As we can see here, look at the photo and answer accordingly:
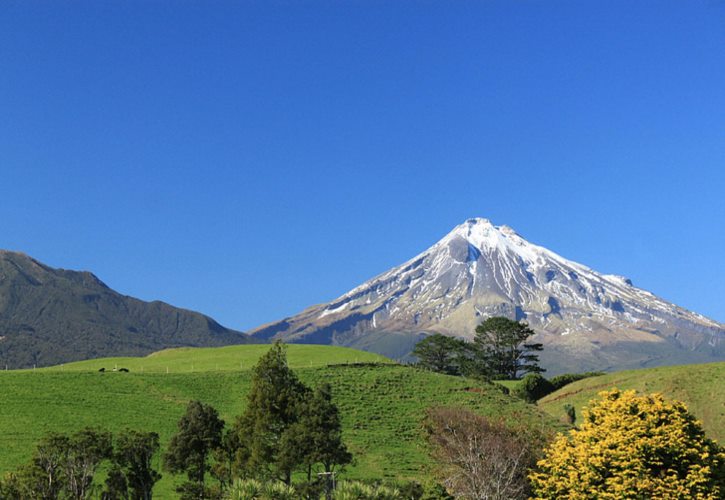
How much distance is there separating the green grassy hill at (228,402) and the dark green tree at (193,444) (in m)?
3.27

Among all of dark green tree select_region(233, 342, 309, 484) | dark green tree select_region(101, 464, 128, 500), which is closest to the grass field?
dark green tree select_region(101, 464, 128, 500)

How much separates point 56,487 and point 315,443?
47.0ft

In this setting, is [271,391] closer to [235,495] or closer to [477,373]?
[235,495]

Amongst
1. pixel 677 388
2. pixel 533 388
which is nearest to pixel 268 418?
pixel 677 388

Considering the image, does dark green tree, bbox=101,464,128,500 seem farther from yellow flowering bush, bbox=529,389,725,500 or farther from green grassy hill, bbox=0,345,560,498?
yellow flowering bush, bbox=529,389,725,500

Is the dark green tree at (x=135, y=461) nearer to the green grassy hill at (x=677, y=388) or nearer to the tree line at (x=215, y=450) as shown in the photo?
the tree line at (x=215, y=450)

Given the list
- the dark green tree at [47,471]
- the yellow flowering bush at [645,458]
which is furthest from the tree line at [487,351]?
the yellow flowering bush at [645,458]

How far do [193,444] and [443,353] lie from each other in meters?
102

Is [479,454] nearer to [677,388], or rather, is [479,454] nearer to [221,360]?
[677,388]

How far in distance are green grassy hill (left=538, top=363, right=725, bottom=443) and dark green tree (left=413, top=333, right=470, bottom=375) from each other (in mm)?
40716

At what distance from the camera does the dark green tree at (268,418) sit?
46094mm

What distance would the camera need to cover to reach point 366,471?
6050 centimetres

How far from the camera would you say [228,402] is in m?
83.4

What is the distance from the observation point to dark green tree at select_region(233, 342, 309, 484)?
46.1 metres
